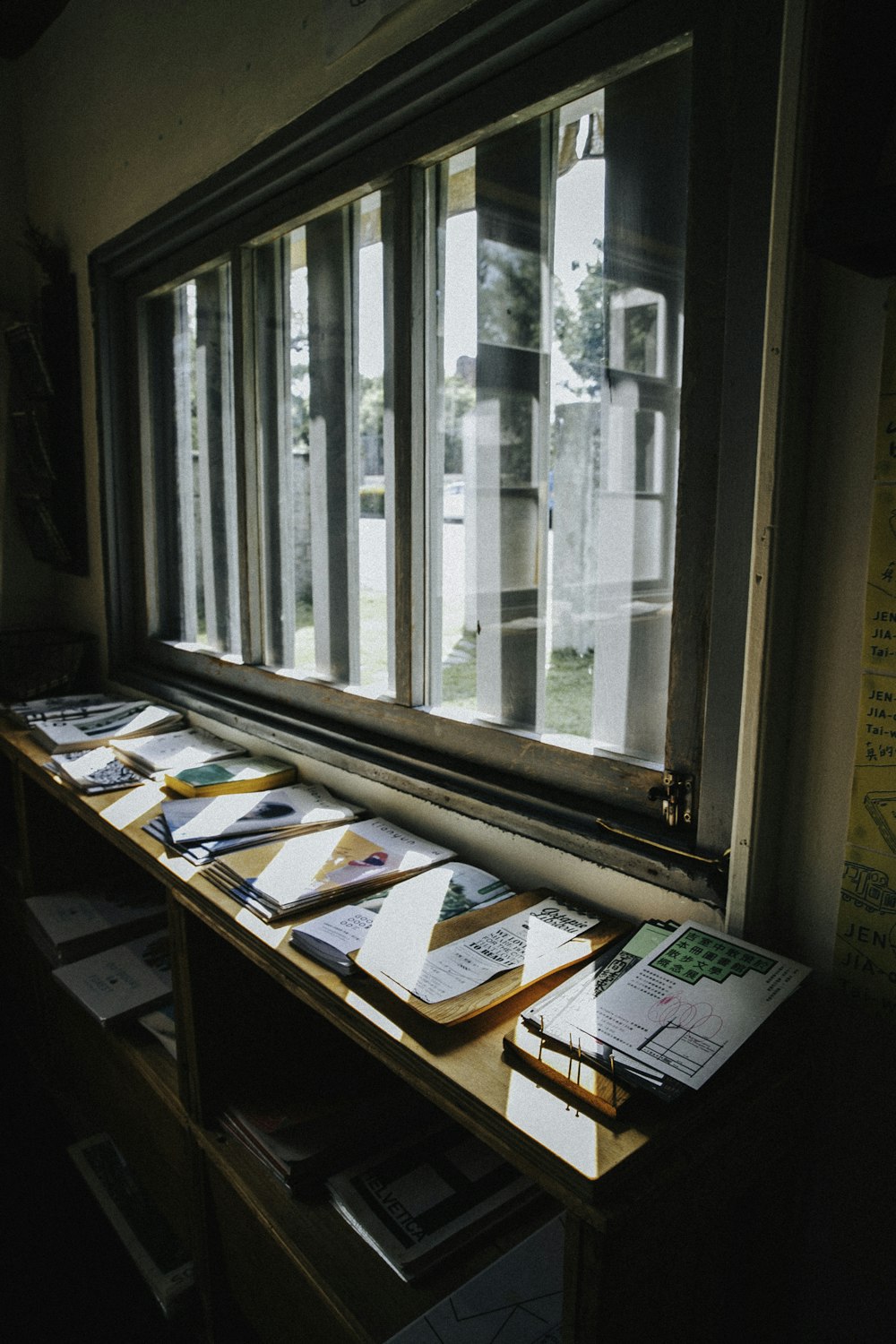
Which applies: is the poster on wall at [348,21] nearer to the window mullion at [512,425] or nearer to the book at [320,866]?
the window mullion at [512,425]

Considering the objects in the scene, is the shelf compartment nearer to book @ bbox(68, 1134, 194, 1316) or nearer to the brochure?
book @ bbox(68, 1134, 194, 1316)

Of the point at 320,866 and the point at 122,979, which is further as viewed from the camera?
the point at 122,979

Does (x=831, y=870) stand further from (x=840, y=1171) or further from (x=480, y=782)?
(x=480, y=782)

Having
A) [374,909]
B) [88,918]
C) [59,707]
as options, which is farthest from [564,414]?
[59,707]

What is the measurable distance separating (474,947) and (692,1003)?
257 mm

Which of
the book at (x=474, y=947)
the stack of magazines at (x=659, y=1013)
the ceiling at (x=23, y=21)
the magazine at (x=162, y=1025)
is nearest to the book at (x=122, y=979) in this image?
the magazine at (x=162, y=1025)

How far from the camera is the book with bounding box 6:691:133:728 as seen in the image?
209cm

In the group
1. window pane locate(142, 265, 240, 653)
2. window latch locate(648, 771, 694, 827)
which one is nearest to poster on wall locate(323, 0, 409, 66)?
window pane locate(142, 265, 240, 653)

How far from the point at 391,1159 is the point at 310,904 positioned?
368mm

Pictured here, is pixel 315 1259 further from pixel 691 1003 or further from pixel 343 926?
pixel 691 1003

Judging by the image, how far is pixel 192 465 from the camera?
2.19 metres

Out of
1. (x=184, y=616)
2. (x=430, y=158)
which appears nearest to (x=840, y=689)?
(x=430, y=158)

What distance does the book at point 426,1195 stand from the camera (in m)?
1.00

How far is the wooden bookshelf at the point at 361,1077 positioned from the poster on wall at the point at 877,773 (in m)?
0.14
